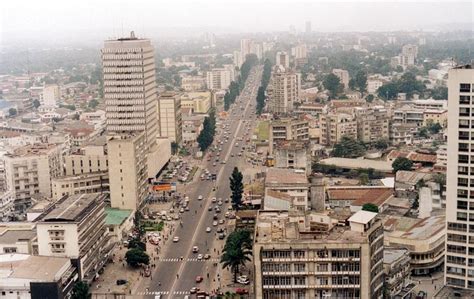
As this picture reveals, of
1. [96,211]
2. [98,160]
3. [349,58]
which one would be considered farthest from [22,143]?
[349,58]

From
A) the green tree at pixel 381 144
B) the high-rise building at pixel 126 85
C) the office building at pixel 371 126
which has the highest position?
the high-rise building at pixel 126 85

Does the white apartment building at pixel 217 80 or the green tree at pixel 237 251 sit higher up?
the white apartment building at pixel 217 80

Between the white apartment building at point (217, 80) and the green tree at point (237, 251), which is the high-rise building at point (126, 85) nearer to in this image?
the green tree at point (237, 251)

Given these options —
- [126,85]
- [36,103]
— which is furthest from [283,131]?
[36,103]

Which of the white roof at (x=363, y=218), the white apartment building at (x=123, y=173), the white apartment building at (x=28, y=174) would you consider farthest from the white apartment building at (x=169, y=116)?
the white roof at (x=363, y=218)

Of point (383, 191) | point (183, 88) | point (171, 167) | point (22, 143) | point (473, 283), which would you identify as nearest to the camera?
point (473, 283)

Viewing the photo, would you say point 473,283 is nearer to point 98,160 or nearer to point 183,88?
point 98,160

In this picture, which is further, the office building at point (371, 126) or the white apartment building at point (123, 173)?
the office building at point (371, 126)
